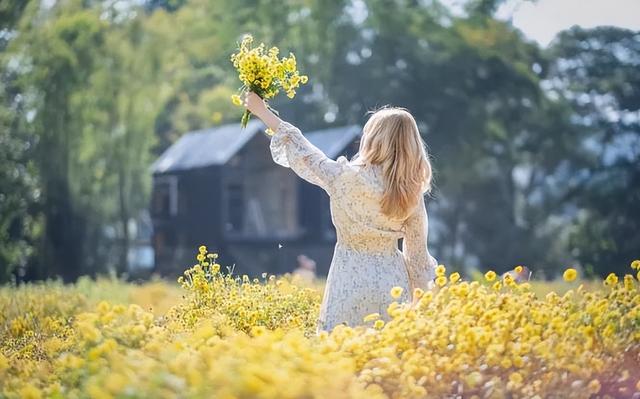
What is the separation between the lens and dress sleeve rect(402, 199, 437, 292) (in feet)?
17.1

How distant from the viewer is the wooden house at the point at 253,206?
23375 mm

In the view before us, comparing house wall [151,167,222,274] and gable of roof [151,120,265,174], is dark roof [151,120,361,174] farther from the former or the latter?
house wall [151,167,222,274]

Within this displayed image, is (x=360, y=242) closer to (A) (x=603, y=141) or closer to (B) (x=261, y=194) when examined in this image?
(B) (x=261, y=194)

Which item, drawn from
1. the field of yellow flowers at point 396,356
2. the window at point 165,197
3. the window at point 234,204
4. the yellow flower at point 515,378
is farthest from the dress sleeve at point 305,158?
the window at point 165,197

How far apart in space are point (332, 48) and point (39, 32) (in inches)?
320

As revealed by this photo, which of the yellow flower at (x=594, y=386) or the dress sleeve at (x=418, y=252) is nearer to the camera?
the yellow flower at (x=594, y=386)

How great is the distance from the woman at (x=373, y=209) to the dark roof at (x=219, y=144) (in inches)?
634

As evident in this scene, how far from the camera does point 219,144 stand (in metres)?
24.3

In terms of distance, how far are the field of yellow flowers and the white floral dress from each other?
20cm

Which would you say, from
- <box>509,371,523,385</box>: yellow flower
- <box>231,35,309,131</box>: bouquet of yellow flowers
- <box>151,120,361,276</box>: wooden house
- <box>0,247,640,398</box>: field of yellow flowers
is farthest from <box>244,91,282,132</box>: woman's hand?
<box>151,120,361,276</box>: wooden house

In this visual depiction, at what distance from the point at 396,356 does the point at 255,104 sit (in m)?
1.83

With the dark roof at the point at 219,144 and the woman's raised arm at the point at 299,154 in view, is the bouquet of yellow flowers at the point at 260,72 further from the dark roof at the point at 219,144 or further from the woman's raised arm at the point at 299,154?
the dark roof at the point at 219,144

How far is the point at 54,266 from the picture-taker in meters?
23.9

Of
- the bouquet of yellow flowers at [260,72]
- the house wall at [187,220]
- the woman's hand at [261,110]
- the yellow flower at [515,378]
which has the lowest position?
the yellow flower at [515,378]
